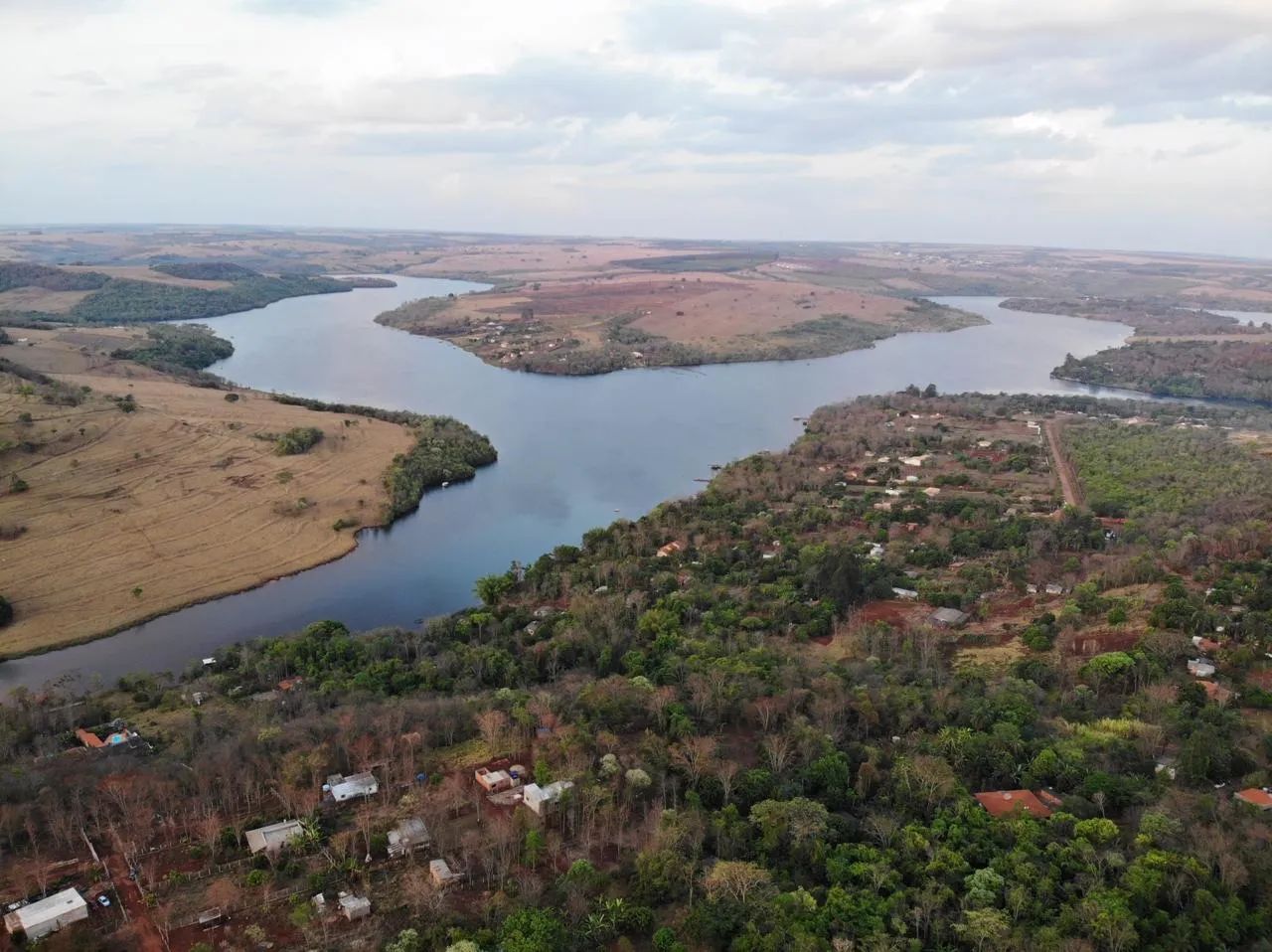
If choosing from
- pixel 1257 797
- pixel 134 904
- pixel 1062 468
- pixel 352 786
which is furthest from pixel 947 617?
pixel 1062 468

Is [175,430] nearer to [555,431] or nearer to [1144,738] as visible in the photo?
[555,431]

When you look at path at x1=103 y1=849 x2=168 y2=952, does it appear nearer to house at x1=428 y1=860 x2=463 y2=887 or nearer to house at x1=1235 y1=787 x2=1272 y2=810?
house at x1=428 y1=860 x2=463 y2=887

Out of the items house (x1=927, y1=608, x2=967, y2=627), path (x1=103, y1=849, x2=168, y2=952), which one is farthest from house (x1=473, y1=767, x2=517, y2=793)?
house (x1=927, y1=608, x2=967, y2=627)

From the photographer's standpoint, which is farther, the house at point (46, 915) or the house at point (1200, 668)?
the house at point (1200, 668)

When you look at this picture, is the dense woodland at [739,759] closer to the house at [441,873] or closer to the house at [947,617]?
the house at [441,873]

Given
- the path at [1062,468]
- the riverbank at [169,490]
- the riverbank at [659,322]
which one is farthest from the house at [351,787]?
the riverbank at [659,322]

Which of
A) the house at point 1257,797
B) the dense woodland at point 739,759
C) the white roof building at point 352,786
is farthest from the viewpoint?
the white roof building at point 352,786

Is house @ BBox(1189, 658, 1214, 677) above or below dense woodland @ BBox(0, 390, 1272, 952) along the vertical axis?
above

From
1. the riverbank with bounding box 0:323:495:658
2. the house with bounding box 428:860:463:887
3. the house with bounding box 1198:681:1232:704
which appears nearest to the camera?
the house with bounding box 428:860:463:887
